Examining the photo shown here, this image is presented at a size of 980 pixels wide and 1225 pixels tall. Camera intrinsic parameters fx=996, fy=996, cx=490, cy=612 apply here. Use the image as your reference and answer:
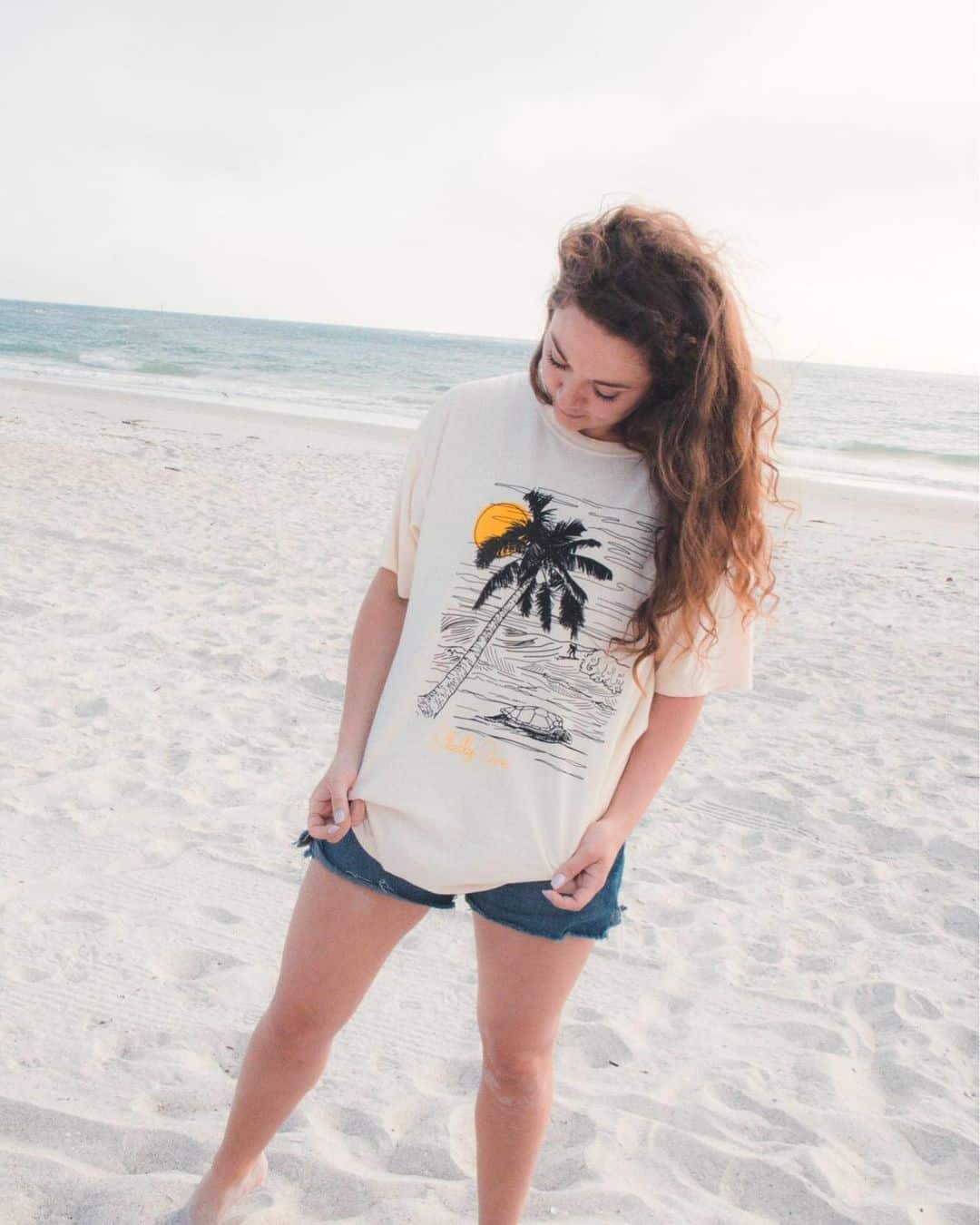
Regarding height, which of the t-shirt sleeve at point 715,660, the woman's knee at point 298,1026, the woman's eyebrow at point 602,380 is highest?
the woman's eyebrow at point 602,380

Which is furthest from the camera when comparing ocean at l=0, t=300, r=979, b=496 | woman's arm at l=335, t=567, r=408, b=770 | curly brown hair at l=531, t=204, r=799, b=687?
ocean at l=0, t=300, r=979, b=496

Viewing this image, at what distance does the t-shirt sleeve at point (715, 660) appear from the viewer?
1451mm

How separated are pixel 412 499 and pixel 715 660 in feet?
1.68

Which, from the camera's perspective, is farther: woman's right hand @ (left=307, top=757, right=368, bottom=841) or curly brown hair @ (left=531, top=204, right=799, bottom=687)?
woman's right hand @ (left=307, top=757, right=368, bottom=841)

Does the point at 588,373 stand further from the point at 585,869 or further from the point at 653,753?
the point at 585,869

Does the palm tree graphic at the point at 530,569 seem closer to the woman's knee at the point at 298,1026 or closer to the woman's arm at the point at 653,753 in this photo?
the woman's arm at the point at 653,753

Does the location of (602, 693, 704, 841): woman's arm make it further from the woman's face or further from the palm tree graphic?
the woman's face

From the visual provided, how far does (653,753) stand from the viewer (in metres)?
1.50

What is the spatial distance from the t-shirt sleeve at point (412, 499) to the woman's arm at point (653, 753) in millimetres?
429

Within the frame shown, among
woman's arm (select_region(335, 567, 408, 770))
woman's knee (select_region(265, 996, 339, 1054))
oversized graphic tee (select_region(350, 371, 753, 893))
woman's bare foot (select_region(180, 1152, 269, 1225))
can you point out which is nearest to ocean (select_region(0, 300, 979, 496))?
oversized graphic tee (select_region(350, 371, 753, 893))

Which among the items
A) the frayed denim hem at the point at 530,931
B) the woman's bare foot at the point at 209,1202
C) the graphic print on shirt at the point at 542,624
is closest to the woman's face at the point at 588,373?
→ the graphic print on shirt at the point at 542,624

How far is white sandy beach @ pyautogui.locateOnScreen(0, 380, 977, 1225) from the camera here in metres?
2.05

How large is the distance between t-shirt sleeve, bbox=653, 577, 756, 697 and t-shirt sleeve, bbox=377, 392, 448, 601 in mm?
412

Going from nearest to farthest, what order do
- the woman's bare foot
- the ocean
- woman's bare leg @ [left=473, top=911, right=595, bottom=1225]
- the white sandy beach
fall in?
woman's bare leg @ [left=473, top=911, right=595, bottom=1225] → the woman's bare foot → the white sandy beach → the ocean
